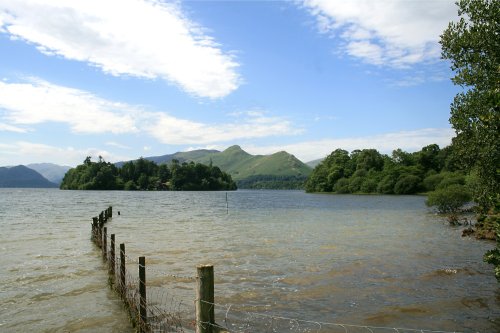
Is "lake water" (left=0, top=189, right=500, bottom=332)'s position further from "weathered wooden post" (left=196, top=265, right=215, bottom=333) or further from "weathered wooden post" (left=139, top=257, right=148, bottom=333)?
"weathered wooden post" (left=196, top=265, right=215, bottom=333)

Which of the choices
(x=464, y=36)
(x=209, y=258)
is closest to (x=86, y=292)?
(x=209, y=258)

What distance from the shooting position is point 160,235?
36219mm

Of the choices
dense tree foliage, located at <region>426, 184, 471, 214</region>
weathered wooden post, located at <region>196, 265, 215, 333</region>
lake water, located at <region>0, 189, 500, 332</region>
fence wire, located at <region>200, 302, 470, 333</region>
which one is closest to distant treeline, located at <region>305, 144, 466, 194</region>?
dense tree foliage, located at <region>426, 184, 471, 214</region>

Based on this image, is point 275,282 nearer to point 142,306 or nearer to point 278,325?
point 278,325

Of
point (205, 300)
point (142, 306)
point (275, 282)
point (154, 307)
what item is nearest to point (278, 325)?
point (142, 306)

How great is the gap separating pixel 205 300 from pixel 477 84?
1895cm

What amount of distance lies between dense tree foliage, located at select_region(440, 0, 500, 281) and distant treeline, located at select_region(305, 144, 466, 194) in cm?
12499

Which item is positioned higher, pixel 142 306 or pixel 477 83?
pixel 477 83

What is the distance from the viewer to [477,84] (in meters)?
20.2

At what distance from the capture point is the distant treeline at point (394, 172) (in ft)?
492

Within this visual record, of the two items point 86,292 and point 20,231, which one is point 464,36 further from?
point 20,231

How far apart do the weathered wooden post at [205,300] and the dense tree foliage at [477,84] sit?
1584 centimetres

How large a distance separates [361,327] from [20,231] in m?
36.9

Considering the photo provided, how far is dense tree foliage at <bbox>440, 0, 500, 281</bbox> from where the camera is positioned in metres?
18.8
